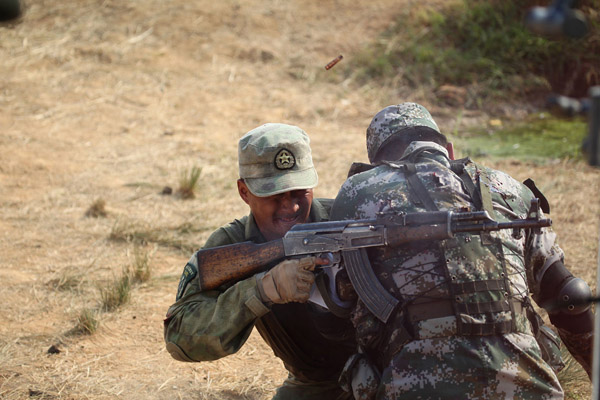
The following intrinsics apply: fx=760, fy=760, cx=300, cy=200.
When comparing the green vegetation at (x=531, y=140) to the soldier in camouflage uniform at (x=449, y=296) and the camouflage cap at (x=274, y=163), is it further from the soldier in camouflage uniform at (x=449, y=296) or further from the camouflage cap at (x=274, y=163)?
the soldier in camouflage uniform at (x=449, y=296)

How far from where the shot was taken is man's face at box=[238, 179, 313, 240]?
3.75 metres

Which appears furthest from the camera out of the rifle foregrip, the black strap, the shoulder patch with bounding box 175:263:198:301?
the shoulder patch with bounding box 175:263:198:301

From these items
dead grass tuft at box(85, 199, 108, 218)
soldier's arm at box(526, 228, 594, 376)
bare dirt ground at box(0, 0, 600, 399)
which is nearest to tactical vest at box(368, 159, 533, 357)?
soldier's arm at box(526, 228, 594, 376)

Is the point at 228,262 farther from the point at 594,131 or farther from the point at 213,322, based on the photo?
the point at 594,131

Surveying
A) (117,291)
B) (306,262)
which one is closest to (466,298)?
(306,262)

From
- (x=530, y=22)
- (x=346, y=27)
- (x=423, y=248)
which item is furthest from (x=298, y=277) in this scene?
(x=346, y=27)

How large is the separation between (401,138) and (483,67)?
24.8ft

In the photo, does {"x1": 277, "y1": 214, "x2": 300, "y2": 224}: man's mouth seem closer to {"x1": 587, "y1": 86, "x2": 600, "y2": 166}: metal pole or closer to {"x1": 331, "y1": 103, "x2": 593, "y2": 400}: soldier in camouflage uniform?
→ {"x1": 331, "y1": 103, "x2": 593, "y2": 400}: soldier in camouflage uniform

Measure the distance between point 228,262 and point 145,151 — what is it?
5.59m

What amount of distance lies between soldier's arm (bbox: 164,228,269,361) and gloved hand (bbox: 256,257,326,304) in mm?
67

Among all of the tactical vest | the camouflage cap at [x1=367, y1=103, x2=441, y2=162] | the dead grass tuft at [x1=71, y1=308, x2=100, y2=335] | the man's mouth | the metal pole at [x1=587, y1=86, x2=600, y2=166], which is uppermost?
the metal pole at [x1=587, y1=86, x2=600, y2=166]

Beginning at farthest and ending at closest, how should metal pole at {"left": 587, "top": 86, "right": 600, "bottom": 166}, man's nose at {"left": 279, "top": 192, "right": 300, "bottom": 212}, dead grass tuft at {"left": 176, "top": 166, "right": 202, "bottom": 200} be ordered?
dead grass tuft at {"left": 176, "top": 166, "right": 202, "bottom": 200}, man's nose at {"left": 279, "top": 192, "right": 300, "bottom": 212}, metal pole at {"left": 587, "top": 86, "right": 600, "bottom": 166}

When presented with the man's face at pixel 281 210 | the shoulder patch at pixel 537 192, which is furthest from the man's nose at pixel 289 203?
the shoulder patch at pixel 537 192

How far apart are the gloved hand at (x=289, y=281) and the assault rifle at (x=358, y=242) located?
7 centimetres
